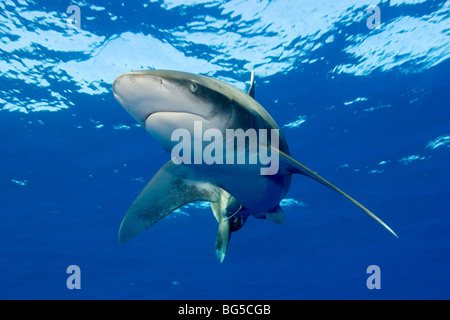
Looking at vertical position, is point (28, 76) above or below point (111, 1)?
below

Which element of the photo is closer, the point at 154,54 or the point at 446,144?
the point at 154,54

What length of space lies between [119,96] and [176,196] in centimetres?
Result: 260

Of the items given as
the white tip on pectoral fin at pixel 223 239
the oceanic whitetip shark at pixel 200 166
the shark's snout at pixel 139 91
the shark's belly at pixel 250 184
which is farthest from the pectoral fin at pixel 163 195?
the shark's snout at pixel 139 91

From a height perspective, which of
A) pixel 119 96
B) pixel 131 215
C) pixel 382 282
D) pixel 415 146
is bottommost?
pixel 382 282

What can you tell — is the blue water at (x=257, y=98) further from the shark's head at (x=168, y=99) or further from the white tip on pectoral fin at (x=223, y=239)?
the shark's head at (x=168, y=99)

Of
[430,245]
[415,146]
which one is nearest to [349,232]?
[430,245]

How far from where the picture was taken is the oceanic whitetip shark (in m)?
3.11

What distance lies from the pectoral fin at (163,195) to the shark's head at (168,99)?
1.55 meters

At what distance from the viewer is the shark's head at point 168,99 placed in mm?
→ 2967

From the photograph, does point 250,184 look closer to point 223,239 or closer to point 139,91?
point 223,239

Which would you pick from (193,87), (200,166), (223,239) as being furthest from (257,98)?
(193,87)

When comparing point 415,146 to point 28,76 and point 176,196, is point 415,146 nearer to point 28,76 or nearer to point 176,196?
point 176,196

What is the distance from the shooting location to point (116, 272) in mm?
34094

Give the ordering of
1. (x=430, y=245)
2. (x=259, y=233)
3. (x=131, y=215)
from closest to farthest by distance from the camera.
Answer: (x=131, y=215) → (x=259, y=233) → (x=430, y=245)
